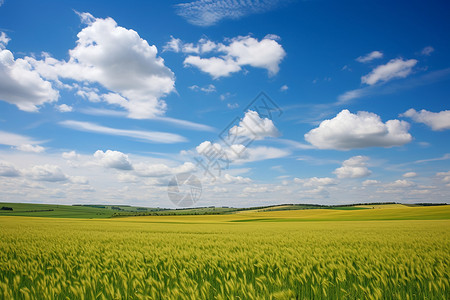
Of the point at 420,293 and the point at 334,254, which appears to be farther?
the point at 334,254

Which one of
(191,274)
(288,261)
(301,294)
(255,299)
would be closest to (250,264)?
(288,261)

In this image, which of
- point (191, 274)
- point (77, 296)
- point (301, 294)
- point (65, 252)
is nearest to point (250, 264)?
point (191, 274)

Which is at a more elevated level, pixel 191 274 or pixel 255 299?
pixel 255 299

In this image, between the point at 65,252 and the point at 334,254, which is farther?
the point at 65,252

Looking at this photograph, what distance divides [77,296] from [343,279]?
4553mm

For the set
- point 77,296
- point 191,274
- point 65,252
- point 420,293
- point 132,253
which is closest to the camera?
point 77,296

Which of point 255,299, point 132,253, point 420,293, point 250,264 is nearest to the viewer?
point 255,299

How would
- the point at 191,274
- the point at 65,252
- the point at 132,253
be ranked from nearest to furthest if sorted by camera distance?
the point at 191,274, the point at 132,253, the point at 65,252

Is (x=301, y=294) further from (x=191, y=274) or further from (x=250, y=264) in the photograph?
(x=191, y=274)

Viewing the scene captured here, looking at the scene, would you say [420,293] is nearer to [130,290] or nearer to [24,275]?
[130,290]

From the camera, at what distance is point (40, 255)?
8023 mm

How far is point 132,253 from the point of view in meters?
7.86

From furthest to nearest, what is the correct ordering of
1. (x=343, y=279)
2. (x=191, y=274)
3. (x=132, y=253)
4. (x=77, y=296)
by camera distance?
(x=132, y=253) → (x=191, y=274) → (x=343, y=279) → (x=77, y=296)

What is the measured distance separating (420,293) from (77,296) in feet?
18.6
